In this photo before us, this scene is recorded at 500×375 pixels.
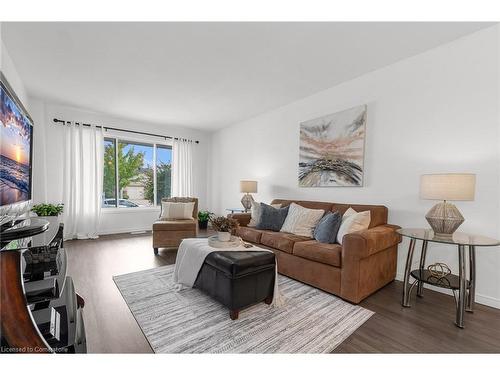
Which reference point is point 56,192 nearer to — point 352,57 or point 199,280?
point 199,280

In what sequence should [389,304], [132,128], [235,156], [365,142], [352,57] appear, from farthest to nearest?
[235,156]
[132,128]
[365,142]
[352,57]
[389,304]

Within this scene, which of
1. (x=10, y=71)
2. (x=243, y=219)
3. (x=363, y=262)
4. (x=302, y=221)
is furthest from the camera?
(x=243, y=219)

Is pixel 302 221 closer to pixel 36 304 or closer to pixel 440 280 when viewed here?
pixel 440 280

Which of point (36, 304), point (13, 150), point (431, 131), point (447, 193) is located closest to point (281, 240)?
point (447, 193)

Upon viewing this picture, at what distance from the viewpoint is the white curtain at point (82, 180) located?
4195 millimetres

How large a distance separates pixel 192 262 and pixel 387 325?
1.73 m

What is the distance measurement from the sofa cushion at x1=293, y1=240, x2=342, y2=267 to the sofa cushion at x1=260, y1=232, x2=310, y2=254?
10 cm

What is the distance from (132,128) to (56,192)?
6.20 ft

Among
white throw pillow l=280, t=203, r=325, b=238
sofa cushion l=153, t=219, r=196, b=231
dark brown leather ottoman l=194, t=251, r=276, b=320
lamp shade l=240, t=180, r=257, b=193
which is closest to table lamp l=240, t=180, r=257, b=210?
lamp shade l=240, t=180, r=257, b=193

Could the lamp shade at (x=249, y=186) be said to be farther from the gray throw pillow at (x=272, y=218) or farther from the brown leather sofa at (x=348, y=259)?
the brown leather sofa at (x=348, y=259)

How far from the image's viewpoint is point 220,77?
2.98m

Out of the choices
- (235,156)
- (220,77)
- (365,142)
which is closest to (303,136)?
(365,142)

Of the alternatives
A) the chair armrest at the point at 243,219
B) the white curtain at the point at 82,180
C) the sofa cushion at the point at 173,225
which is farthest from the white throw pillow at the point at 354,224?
the white curtain at the point at 82,180

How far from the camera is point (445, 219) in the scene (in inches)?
76.1
